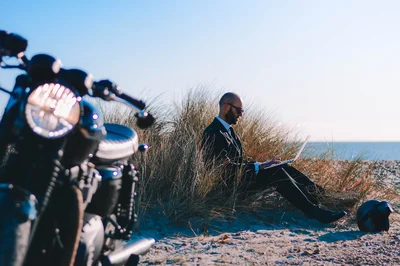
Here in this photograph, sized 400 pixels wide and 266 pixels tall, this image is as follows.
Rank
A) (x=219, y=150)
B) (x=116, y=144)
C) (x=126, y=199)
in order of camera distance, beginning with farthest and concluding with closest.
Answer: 1. (x=219, y=150)
2. (x=126, y=199)
3. (x=116, y=144)

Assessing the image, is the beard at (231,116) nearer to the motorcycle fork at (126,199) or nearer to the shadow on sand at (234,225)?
the shadow on sand at (234,225)

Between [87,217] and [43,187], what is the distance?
645 millimetres

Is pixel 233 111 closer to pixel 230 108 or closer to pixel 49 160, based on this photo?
pixel 230 108

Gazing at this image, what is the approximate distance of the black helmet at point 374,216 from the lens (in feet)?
21.6

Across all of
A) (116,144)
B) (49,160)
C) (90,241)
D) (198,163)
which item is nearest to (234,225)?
(198,163)

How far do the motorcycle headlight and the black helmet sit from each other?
493cm

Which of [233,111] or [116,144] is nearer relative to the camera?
[116,144]

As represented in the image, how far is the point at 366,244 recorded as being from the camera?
5.99 metres

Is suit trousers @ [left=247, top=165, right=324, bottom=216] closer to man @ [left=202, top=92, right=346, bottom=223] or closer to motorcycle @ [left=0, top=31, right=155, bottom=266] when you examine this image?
man @ [left=202, top=92, right=346, bottom=223]

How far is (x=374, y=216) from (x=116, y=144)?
437cm

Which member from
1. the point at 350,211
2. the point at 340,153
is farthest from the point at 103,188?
the point at 340,153

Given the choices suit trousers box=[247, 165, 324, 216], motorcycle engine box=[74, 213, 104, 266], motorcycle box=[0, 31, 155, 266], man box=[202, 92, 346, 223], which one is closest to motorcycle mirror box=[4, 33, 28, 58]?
motorcycle box=[0, 31, 155, 266]

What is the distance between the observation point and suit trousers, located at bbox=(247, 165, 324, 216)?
6895 mm

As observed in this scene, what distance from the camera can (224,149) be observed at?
7.15 meters
